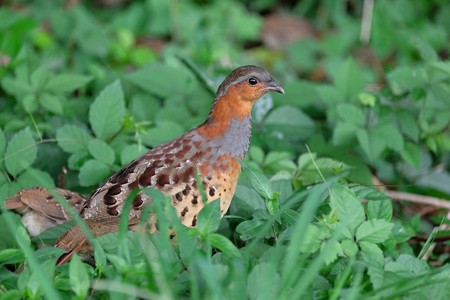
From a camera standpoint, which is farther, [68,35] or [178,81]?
[68,35]

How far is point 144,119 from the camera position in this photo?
4492 millimetres

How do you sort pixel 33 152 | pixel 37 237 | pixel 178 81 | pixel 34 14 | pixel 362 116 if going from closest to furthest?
pixel 37 237
pixel 33 152
pixel 362 116
pixel 178 81
pixel 34 14

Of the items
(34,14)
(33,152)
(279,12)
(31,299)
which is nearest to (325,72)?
(279,12)

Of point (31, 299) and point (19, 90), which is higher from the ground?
point (19, 90)

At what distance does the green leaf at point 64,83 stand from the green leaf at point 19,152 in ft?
2.09

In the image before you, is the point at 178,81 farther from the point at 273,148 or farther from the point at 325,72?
the point at 325,72

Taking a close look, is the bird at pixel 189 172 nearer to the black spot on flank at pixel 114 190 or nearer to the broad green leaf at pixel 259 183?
the black spot on flank at pixel 114 190

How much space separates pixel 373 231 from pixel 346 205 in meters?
0.14

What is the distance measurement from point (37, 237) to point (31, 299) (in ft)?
2.70

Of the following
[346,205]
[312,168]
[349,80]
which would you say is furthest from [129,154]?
[349,80]

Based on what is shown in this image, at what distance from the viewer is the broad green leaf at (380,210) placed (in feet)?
10.9

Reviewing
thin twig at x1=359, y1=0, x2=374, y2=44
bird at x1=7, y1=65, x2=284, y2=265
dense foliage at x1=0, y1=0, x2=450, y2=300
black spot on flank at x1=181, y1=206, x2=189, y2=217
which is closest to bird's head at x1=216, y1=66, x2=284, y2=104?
bird at x1=7, y1=65, x2=284, y2=265

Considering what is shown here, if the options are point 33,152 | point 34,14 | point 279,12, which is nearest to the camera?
point 33,152

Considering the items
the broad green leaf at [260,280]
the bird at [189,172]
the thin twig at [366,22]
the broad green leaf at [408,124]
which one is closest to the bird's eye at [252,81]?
the bird at [189,172]
